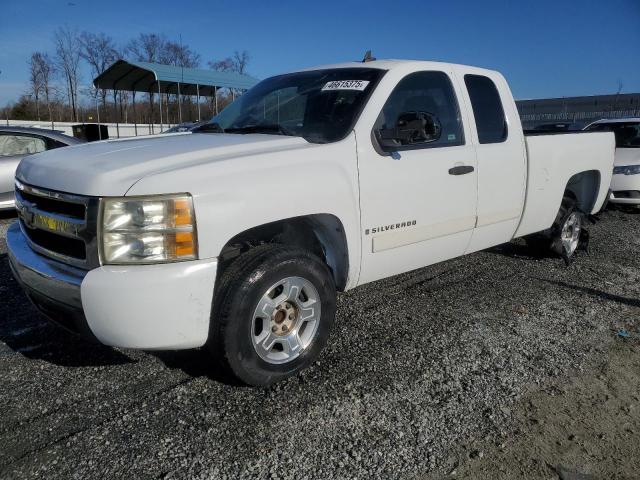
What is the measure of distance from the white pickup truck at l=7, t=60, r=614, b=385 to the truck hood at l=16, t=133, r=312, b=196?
0.04ft

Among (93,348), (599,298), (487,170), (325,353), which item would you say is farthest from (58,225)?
(599,298)

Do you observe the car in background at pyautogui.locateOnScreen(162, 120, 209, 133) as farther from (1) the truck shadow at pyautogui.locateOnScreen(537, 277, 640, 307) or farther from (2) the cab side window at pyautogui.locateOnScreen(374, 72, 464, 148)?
(1) the truck shadow at pyautogui.locateOnScreen(537, 277, 640, 307)

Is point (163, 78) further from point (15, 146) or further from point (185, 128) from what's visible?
point (15, 146)

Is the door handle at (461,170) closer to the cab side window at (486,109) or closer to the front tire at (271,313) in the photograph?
the cab side window at (486,109)

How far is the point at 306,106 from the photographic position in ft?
11.7

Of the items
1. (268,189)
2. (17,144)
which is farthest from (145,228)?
(17,144)

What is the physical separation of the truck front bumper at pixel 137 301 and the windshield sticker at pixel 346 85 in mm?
1672

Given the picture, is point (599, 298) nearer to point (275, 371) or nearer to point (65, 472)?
point (275, 371)

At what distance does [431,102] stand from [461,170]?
578mm

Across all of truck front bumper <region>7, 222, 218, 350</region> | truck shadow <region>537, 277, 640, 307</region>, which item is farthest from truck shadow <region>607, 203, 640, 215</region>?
truck front bumper <region>7, 222, 218, 350</region>

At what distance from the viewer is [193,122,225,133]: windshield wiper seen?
12.5 ft

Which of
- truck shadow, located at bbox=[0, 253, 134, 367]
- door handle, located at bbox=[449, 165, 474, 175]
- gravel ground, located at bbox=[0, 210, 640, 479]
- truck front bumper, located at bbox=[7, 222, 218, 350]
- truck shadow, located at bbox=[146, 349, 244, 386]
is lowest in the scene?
gravel ground, located at bbox=[0, 210, 640, 479]

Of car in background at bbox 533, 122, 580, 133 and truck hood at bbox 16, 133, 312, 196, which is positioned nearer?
truck hood at bbox 16, 133, 312, 196

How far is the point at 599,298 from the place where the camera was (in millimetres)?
4477
